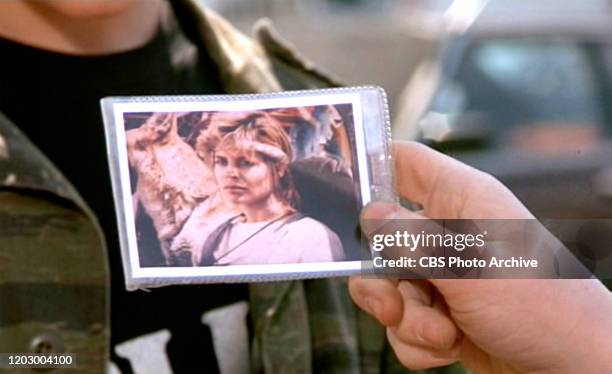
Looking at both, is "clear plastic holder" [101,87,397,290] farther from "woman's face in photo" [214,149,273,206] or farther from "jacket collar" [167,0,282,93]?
"jacket collar" [167,0,282,93]

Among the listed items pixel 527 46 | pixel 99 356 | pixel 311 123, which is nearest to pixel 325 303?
pixel 99 356

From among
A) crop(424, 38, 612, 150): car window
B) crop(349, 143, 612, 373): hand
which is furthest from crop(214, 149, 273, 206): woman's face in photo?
crop(424, 38, 612, 150): car window

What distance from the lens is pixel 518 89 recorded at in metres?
4.77

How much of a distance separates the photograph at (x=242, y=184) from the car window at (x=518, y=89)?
9.09 feet

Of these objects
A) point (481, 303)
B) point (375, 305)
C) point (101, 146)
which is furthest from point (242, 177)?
point (101, 146)

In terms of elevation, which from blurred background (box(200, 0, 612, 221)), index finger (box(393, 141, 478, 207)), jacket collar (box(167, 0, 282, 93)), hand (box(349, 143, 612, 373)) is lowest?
hand (box(349, 143, 612, 373))

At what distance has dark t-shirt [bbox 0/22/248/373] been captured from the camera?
1.93m

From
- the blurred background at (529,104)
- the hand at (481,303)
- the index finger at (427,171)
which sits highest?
the blurred background at (529,104)

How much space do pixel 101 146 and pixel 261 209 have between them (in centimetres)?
48

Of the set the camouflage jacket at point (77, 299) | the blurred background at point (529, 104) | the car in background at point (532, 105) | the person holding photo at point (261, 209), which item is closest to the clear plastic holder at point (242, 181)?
the person holding photo at point (261, 209)

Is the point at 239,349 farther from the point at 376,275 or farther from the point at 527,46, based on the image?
the point at 527,46

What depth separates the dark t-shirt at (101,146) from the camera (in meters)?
1.93

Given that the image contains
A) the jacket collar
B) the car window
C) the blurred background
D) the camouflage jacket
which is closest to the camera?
the camouflage jacket

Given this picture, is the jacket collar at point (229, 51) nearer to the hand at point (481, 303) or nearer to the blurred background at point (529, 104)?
the hand at point (481, 303)
